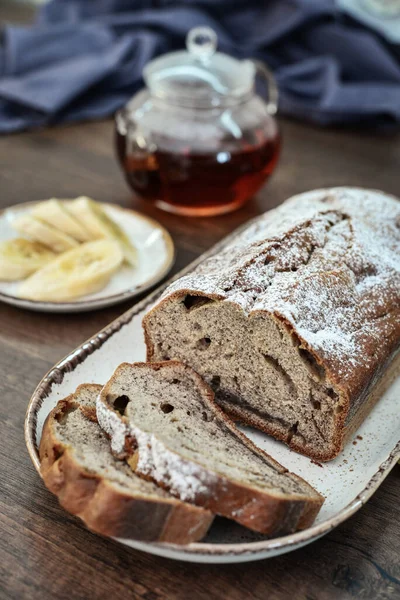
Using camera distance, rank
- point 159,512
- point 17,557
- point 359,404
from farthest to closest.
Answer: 1. point 359,404
2. point 17,557
3. point 159,512

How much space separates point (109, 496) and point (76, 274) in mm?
1073

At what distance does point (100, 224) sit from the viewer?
2.47 metres

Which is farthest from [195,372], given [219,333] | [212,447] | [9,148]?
[9,148]

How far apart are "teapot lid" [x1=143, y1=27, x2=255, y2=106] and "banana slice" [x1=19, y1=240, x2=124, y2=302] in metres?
0.67

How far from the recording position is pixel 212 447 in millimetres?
1580

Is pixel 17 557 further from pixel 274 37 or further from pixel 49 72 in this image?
pixel 274 37

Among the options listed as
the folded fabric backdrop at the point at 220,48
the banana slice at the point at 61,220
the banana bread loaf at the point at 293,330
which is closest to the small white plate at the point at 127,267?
the banana slice at the point at 61,220

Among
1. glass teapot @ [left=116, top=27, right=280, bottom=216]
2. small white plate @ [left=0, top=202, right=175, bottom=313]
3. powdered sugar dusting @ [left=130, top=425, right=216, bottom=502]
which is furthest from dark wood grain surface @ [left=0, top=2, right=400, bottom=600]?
glass teapot @ [left=116, top=27, right=280, bottom=216]

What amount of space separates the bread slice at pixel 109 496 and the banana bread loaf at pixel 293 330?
1.38 ft

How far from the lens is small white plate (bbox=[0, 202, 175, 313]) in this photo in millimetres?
2201

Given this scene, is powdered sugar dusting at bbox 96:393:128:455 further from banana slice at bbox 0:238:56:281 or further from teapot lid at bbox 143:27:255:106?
teapot lid at bbox 143:27:255:106

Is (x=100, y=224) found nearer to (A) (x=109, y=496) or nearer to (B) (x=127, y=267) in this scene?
(B) (x=127, y=267)

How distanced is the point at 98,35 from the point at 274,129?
144cm

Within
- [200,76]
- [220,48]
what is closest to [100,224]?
[200,76]
